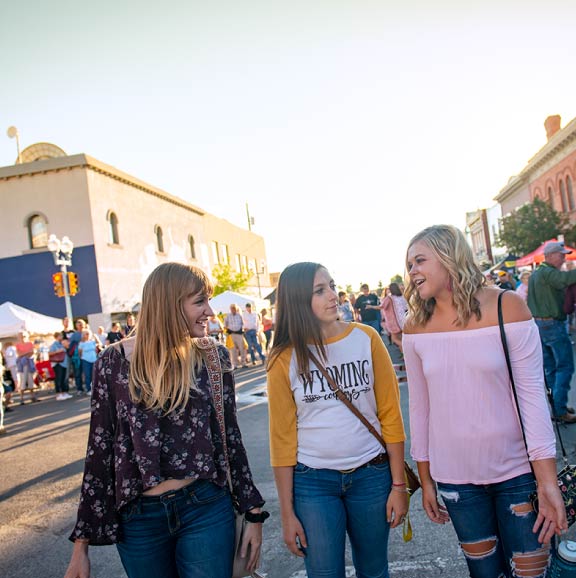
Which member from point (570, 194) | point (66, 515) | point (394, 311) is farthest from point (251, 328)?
point (570, 194)

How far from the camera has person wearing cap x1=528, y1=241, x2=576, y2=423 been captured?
6020 millimetres

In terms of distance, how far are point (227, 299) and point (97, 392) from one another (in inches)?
734

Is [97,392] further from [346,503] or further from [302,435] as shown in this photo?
[346,503]

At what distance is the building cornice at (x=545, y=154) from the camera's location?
97.3ft

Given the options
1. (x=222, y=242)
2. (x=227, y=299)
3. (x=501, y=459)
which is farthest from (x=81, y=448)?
(x=222, y=242)

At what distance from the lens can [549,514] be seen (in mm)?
1983

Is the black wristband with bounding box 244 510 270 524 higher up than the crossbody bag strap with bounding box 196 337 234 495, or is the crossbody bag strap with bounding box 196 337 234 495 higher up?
the crossbody bag strap with bounding box 196 337 234 495

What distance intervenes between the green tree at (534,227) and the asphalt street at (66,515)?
23896mm

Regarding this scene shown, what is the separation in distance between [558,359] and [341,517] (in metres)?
4.82

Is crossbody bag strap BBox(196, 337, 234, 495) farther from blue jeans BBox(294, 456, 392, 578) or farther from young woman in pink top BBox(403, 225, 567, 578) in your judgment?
young woman in pink top BBox(403, 225, 567, 578)

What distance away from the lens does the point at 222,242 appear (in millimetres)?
42562

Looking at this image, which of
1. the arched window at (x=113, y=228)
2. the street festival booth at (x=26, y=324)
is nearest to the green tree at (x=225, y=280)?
the arched window at (x=113, y=228)

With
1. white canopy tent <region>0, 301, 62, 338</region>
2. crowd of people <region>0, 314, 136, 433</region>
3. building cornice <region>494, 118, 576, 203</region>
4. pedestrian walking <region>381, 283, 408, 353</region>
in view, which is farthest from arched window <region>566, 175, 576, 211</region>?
white canopy tent <region>0, 301, 62, 338</region>

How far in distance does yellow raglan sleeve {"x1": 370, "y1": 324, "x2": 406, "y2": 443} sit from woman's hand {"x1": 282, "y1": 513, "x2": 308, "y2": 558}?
21.6 inches
